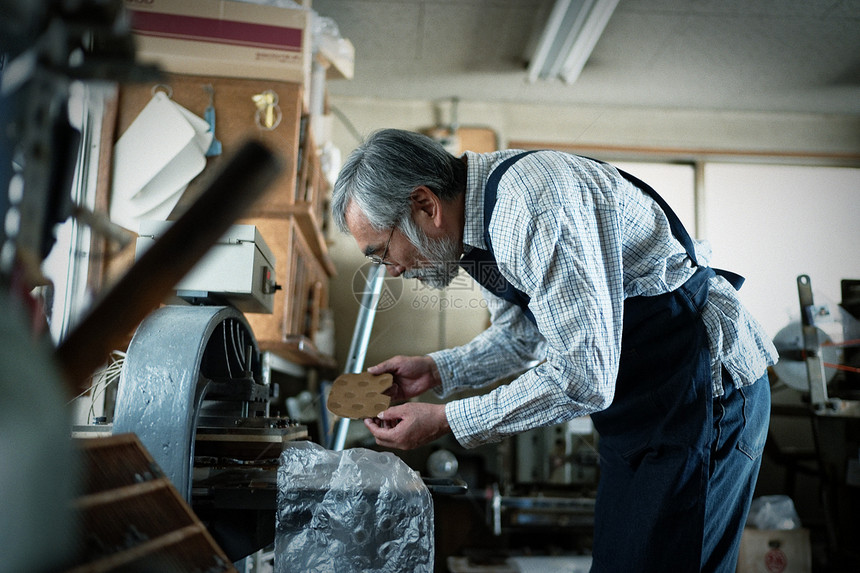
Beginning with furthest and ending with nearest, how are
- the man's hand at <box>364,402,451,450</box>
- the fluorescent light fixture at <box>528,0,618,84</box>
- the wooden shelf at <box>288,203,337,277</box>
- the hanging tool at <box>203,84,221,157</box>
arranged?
the fluorescent light fixture at <box>528,0,618,84</box>, the wooden shelf at <box>288,203,337,277</box>, the hanging tool at <box>203,84,221,157</box>, the man's hand at <box>364,402,451,450</box>

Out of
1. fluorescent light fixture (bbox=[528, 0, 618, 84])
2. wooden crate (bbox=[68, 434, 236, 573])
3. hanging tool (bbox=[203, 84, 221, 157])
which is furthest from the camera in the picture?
fluorescent light fixture (bbox=[528, 0, 618, 84])

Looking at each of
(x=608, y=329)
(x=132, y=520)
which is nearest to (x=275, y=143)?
(x=608, y=329)

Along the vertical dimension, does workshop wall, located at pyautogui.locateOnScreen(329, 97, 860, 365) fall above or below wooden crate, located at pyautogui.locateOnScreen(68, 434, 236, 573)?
above

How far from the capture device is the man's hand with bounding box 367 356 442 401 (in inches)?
51.0

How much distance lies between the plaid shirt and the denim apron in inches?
1.3

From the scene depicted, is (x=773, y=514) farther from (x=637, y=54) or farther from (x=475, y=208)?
(x=475, y=208)

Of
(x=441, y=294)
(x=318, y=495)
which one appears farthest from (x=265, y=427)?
(x=441, y=294)

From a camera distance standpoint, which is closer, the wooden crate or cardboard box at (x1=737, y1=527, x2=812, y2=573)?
the wooden crate

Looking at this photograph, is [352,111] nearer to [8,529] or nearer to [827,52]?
[827,52]

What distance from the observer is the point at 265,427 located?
112 cm

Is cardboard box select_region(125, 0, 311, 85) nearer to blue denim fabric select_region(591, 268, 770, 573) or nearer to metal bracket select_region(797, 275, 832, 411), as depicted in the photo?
blue denim fabric select_region(591, 268, 770, 573)

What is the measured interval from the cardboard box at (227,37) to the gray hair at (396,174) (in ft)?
2.71

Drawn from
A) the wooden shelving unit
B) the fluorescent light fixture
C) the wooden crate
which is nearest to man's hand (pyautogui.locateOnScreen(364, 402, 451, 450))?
the wooden crate

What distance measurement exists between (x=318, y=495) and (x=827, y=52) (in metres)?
2.96
